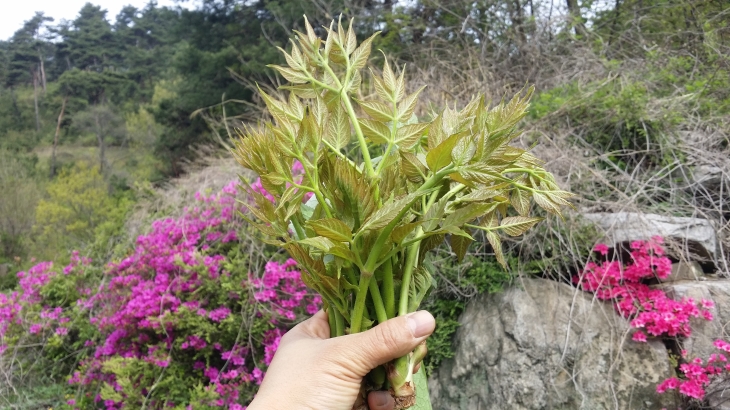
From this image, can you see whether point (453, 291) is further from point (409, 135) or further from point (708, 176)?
point (409, 135)

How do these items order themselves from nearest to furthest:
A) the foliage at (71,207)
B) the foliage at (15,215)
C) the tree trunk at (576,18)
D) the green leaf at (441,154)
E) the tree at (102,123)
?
the green leaf at (441,154), the tree trunk at (576,18), the foliage at (71,207), the foliage at (15,215), the tree at (102,123)

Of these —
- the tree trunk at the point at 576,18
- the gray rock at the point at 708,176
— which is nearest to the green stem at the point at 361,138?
the gray rock at the point at 708,176

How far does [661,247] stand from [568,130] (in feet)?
3.88

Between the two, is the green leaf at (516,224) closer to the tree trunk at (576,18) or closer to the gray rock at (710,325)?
the gray rock at (710,325)

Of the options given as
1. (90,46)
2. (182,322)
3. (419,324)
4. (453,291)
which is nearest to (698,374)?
(453,291)

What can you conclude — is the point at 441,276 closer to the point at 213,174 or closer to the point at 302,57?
the point at 302,57

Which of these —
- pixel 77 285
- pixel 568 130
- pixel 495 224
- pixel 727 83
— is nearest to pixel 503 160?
pixel 495 224

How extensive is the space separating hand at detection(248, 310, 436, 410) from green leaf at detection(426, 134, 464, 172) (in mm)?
321

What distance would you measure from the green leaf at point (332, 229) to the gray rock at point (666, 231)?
218cm

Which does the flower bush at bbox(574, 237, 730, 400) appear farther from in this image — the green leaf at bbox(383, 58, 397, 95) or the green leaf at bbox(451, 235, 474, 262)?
the green leaf at bbox(383, 58, 397, 95)

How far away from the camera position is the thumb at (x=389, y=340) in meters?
0.88

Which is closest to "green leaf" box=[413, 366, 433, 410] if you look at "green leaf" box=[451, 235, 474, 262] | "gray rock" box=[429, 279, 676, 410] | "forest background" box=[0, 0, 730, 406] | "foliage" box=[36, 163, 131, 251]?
"green leaf" box=[451, 235, 474, 262]

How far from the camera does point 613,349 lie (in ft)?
7.25

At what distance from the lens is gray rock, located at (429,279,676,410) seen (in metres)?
2.15
